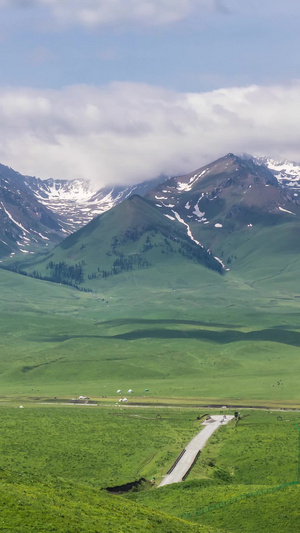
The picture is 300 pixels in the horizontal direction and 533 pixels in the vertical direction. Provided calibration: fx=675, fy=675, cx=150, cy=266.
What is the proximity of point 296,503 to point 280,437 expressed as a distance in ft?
156

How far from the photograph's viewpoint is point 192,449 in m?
116

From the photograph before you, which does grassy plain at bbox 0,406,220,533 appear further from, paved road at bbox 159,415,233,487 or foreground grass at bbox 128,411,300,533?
foreground grass at bbox 128,411,300,533

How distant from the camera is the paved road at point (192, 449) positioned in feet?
326

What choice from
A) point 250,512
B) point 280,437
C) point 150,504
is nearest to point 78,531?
point 250,512

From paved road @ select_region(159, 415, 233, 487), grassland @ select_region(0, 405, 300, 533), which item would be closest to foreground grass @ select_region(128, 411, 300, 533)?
grassland @ select_region(0, 405, 300, 533)

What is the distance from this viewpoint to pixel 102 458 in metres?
110

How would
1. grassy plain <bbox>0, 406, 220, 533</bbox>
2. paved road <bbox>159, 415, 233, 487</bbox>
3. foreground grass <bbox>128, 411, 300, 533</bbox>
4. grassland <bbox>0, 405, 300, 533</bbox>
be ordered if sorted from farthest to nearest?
paved road <bbox>159, 415, 233, 487</bbox> < foreground grass <bbox>128, 411, 300, 533</bbox> < grassland <bbox>0, 405, 300, 533</bbox> < grassy plain <bbox>0, 406, 220, 533</bbox>

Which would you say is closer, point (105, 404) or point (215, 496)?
point (215, 496)

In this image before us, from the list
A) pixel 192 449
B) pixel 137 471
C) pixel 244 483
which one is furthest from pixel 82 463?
pixel 244 483

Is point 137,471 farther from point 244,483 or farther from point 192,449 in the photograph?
point 244,483

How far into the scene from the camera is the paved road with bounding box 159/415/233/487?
9950 centimetres

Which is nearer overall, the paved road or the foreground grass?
the foreground grass

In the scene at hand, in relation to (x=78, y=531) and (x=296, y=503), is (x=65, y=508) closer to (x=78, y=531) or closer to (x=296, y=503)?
(x=78, y=531)

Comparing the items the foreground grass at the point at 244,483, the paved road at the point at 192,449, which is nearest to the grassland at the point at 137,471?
the foreground grass at the point at 244,483
